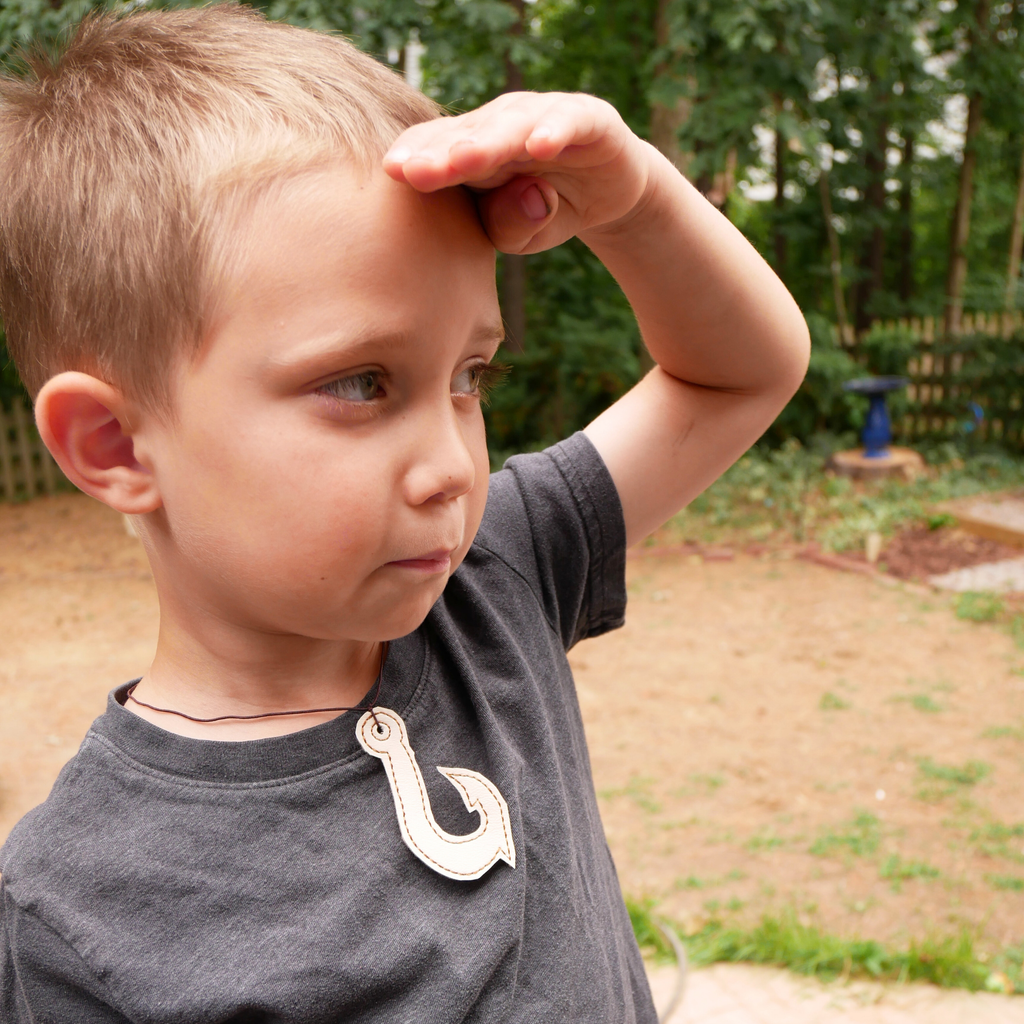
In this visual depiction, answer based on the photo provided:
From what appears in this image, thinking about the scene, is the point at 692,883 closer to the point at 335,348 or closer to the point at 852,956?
the point at 852,956

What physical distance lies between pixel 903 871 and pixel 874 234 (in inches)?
598

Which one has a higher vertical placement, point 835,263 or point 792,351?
point 792,351

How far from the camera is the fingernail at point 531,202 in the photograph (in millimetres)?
929

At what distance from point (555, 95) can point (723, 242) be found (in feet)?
1.56

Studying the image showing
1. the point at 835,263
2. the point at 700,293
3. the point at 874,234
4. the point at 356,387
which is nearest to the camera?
the point at 356,387

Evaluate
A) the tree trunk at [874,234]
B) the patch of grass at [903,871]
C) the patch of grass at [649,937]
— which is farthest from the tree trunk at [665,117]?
the patch of grass at [649,937]

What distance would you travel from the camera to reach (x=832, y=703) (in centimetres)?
511

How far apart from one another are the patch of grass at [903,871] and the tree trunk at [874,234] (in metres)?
13.0

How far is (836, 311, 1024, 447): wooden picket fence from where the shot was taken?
1093 centimetres

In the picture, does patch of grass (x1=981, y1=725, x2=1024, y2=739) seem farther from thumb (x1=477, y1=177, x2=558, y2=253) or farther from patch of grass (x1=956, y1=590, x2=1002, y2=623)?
thumb (x1=477, y1=177, x2=558, y2=253)

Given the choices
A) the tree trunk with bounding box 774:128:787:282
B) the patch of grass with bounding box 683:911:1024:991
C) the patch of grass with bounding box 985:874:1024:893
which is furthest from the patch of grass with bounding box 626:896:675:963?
the tree trunk with bounding box 774:128:787:282

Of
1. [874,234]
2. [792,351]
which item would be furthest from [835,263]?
[792,351]

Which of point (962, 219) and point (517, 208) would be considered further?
point (962, 219)

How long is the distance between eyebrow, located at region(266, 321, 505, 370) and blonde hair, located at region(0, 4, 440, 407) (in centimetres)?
9
